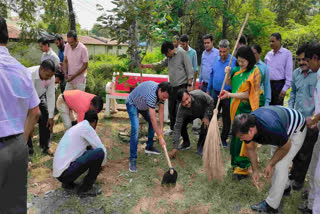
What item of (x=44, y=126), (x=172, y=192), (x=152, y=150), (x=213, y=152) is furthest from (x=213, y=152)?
(x=44, y=126)

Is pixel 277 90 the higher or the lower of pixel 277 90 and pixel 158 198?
the higher

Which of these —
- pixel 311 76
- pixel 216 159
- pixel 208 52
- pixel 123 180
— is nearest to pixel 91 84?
pixel 208 52

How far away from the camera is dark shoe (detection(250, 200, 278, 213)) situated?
302cm

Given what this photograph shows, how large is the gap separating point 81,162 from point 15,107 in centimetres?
150

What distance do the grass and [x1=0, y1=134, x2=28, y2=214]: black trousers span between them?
1.28m

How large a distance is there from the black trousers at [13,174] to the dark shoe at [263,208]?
2475 mm

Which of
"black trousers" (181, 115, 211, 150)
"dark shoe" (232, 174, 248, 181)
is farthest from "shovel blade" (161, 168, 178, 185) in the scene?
"black trousers" (181, 115, 211, 150)

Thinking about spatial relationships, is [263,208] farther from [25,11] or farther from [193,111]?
[25,11]

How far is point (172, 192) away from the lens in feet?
11.5

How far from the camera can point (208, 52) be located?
5445 millimetres

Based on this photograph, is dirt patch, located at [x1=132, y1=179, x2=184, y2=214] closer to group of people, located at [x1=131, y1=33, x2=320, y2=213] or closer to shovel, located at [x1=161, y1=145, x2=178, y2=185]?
shovel, located at [x1=161, y1=145, x2=178, y2=185]

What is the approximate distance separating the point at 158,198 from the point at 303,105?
2.38m

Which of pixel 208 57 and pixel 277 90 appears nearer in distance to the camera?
pixel 277 90

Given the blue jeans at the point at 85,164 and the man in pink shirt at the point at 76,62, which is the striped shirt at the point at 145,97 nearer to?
the blue jeans at the point at 85,164
